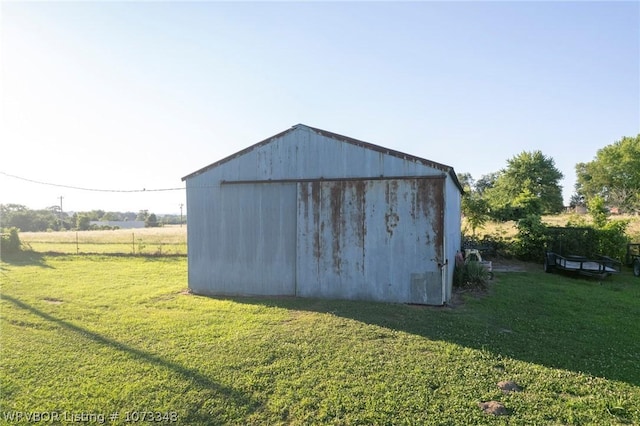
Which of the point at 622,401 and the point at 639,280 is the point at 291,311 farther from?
the point at 639,280

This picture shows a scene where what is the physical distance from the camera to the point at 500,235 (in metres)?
14.7

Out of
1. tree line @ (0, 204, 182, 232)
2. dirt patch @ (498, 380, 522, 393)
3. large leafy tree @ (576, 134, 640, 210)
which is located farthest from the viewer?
tree line @ (0, 204, 182, 232)

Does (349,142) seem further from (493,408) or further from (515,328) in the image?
(493,408)

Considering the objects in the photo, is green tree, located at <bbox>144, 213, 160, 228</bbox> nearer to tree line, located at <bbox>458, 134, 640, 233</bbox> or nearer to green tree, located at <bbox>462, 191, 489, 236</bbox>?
tree line, located at <bbox>458, 134, 640, 233</bbox>

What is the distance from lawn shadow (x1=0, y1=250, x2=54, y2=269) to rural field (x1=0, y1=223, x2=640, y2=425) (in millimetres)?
8722

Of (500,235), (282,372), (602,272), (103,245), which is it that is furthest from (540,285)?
(103,245)

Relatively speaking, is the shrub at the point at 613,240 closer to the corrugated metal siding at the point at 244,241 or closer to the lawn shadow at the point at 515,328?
the lawn shadow at the point at 515,328

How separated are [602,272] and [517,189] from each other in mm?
19096

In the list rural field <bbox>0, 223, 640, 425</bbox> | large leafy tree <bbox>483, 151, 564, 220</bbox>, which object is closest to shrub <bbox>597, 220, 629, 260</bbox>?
rural field <bbox>0, 223, 640, 425</bbox>

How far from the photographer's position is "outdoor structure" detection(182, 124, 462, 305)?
7355mm

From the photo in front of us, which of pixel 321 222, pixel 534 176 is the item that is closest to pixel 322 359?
pixel 321 222

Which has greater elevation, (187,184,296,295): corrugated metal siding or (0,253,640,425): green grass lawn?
(187,184,296,295): corrugated metal siding

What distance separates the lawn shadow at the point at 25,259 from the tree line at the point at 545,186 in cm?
1807

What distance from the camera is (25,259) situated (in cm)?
1727
